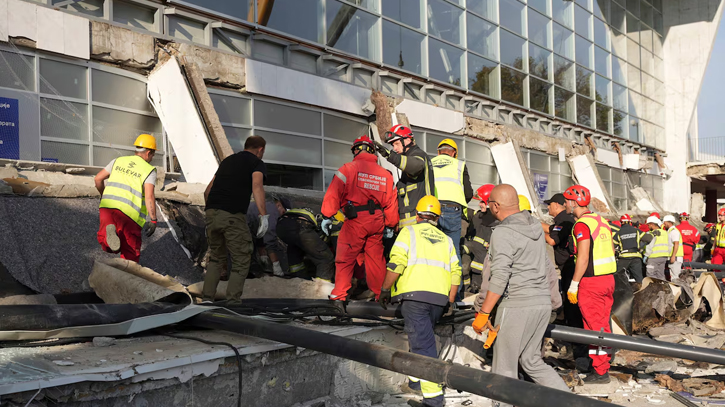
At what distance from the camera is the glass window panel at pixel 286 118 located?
11.5 meters

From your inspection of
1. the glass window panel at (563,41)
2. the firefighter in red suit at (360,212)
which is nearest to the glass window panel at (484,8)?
the glass window panel at (563,41)

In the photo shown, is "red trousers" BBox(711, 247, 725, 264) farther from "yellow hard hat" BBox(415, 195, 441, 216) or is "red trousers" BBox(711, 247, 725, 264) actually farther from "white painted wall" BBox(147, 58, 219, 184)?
"white painted wall" BBox(147, 58, 219, 184)

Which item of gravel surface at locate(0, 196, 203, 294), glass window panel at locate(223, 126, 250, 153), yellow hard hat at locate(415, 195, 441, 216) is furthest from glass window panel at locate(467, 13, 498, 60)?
yellow hard hat at locate(415, 195, 441, 216)

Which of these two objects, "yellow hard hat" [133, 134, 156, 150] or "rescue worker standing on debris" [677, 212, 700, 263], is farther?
"rescue worker standing on debris" [677, 212, 700, 263]

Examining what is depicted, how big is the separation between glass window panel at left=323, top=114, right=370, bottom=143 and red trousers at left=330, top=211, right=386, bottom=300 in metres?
6.92

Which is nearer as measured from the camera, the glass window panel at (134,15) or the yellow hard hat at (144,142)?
the yellow hard hat at (144,142)

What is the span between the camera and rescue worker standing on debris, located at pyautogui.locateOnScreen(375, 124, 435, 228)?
20.7 ft

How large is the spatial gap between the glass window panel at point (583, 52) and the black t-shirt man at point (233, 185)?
68.6ft

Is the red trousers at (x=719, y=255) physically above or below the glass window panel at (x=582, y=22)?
below

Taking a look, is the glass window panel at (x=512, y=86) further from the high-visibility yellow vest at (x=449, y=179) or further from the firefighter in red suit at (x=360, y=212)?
the firefighter in red suit at (x=360, y=212)

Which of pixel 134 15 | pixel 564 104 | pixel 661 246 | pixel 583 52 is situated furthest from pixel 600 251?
pixel 583 52

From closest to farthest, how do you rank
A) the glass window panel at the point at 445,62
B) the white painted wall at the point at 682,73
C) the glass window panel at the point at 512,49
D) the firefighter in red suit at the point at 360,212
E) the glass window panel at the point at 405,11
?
the firefighter in red suit at the point at 360,212 → the glass window panel at the point at 405,11 → the glass window panel at the point at 445,62 → the glass window panel at the point at 512,49 → the white painted wall at the point at 682,73

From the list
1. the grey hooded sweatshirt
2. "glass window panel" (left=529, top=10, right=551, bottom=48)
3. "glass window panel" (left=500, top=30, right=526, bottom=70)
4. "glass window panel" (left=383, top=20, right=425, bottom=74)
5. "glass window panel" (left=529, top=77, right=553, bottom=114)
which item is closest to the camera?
the grey hooded sweatshirt

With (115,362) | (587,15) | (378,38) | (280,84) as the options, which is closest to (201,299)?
(115,362)
